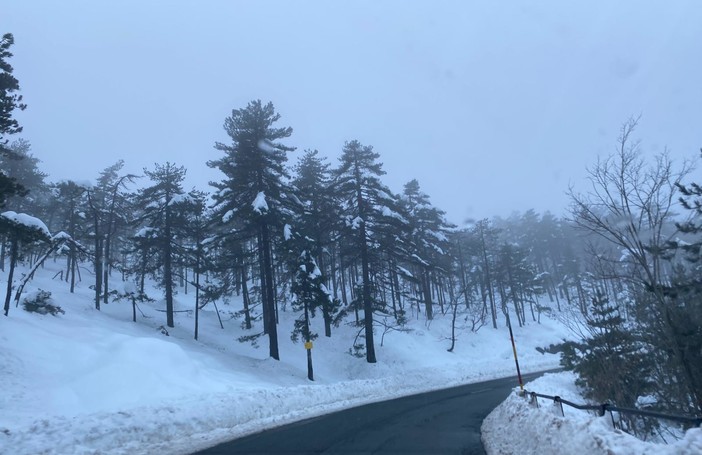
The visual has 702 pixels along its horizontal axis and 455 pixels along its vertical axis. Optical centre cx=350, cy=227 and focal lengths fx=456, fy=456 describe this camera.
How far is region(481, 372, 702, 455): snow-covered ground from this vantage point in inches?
205

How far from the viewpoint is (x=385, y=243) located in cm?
2847

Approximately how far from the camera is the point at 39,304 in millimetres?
23719

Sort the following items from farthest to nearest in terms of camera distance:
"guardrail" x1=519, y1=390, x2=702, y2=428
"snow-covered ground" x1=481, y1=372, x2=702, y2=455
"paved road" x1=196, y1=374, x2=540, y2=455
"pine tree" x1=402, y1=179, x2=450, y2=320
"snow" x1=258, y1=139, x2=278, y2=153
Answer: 1. "pine tree" x1=402, y1=179, x2=450, y2=320
2. "snow" x1=258, y1=139, x2=278, y2=153
3. "paved road" x1=196, y1=374, x2=540, y2=455
4. "snow-covered ground" x1=481, y1=372, x2=702, y2=455
5. "guardrail" x1=519, y1=390, x2=702, y2=428

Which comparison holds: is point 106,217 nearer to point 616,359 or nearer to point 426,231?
point 426,231

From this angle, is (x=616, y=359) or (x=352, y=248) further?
(x=352, y=248)

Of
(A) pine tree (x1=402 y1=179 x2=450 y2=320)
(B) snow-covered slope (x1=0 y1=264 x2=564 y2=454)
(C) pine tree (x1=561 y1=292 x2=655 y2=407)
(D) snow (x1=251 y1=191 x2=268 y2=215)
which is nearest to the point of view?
(B) snow-covered slope (x1=0 y1=264 x2=564 y2=454)

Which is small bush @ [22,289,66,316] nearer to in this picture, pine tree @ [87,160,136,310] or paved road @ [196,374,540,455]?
pine tree @ [87,160,136,310]

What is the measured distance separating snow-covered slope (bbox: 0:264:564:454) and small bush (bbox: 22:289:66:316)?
3.17ft

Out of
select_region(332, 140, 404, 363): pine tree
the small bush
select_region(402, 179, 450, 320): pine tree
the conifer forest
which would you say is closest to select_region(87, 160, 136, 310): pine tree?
the conifer forest

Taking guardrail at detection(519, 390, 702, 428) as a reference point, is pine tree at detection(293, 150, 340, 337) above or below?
above

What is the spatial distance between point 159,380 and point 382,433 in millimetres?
8466

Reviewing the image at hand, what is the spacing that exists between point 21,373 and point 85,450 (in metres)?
6.82

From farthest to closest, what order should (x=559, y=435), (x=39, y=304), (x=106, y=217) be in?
1. (x=106, y=217)
2. (x=39, y=304)
3. (x=559, y=435)

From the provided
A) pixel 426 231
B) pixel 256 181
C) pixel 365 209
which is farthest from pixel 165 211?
pixel 426 231
